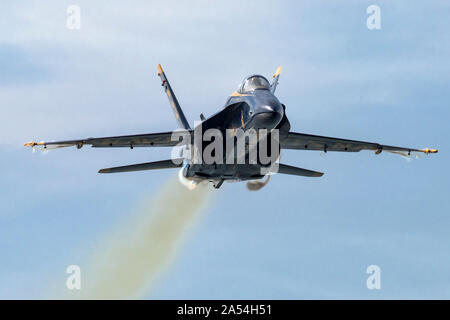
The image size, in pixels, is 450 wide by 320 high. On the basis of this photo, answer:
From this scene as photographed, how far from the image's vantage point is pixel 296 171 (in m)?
50.5

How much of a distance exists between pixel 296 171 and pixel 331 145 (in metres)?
2.81

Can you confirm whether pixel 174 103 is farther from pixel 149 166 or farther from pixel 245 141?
pixel 245 141

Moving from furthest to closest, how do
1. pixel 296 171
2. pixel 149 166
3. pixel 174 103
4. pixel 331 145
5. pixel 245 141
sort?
pixel 174 103 → pixel 331 145 → pixel 296 171 → pixel 149 166 → pixel 245 141

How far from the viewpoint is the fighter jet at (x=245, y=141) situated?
44344mm

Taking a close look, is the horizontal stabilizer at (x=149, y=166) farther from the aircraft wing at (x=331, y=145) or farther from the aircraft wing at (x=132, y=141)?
the aircraft wing at (x=331, y=145)

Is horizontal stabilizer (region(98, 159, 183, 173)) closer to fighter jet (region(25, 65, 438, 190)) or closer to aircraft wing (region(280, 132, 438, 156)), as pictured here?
fighter jet (region(25, 65, 438, 190))

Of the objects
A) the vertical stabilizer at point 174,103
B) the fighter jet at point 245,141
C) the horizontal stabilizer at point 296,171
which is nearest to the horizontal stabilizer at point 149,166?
the fighter jet at point 245,141

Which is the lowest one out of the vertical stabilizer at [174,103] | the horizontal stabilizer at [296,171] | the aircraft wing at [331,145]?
the horizontal stabilizer at [296,171]

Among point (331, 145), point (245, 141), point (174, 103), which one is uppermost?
point (174, 103)

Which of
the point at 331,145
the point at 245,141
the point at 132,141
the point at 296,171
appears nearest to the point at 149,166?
the point at 132,141

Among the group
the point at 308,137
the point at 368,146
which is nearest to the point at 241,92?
the point at 308,137

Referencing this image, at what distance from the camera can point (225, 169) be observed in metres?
47.8

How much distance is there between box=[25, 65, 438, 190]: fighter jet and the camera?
4434 centimetres
